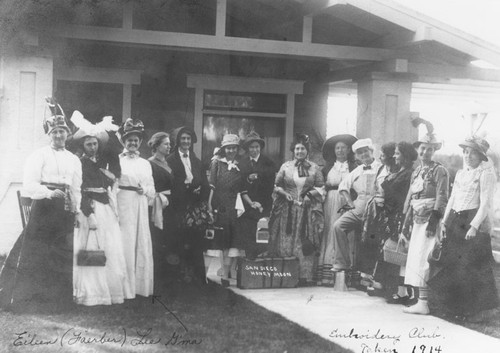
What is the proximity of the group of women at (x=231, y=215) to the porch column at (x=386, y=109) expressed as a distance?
500 mm

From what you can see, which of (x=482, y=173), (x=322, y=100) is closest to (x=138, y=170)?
(x=482, y=173)

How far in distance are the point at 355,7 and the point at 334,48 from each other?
1.79 ft

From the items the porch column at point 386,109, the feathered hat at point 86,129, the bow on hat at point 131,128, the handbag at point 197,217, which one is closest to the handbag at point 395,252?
the porch column at point 386,109

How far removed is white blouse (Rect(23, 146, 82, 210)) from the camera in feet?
18.9

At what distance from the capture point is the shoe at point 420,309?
248 inches

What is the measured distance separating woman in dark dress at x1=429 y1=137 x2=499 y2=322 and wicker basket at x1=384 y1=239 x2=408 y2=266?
40cm

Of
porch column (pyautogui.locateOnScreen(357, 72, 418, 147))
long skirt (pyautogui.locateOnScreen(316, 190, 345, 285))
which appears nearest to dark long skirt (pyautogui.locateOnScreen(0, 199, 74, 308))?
long skirt (pyautogui.locateOnScreen(316, 190, 345, 285))

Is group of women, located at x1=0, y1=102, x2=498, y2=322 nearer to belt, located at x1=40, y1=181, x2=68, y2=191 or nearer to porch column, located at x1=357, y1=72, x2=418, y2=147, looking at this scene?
belt, located at x1=40, y1=181, x2=68, y2=191

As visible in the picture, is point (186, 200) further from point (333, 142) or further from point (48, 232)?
point (333, 142)

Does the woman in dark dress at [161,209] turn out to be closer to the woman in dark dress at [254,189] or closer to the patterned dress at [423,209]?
the woman in dark dress at [254,189]

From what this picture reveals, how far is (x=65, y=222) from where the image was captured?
588 cm

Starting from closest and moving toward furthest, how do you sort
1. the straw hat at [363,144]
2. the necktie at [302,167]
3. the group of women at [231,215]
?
the group of women at [231,215] → the straw hat at [363,144] → the necktie at [302,167]

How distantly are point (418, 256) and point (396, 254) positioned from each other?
321 mm

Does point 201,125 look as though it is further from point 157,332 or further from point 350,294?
point 157,332
